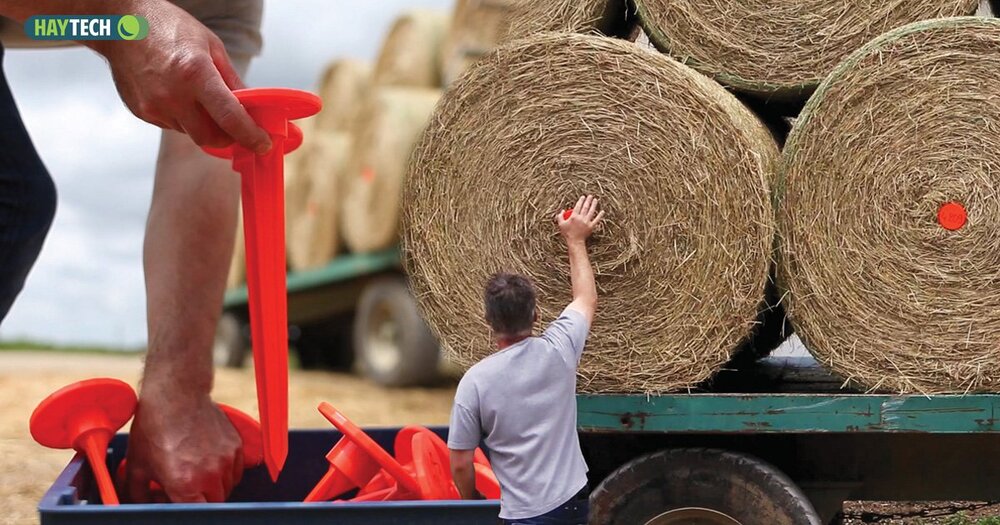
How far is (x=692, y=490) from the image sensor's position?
2.92 meters

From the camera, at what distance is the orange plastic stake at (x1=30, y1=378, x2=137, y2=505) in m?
2.64

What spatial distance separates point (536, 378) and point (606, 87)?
0.90 metres

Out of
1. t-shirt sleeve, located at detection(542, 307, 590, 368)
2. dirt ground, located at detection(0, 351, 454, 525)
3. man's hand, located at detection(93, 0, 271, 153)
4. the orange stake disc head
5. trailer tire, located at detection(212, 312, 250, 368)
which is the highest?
man's hand, located at detection(93, 0, 271, 153)

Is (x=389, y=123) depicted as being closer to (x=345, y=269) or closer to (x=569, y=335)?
(x=345, y=269)

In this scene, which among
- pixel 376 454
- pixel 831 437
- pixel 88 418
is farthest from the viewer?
pixel 831 437

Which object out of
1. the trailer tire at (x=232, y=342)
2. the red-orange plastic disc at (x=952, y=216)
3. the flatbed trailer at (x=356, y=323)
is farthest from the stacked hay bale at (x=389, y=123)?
the red-orange plastic disc at (x=952, y=216)

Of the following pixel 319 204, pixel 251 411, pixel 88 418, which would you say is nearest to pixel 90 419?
pixel 88 418

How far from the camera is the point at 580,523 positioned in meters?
2.59

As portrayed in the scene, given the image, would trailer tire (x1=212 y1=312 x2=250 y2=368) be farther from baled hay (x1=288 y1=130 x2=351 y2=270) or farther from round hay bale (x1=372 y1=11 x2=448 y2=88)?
round hay bale (x1=372 y1=11 x2=448 y2=88)

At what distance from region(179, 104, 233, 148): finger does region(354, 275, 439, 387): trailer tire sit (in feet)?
18.5

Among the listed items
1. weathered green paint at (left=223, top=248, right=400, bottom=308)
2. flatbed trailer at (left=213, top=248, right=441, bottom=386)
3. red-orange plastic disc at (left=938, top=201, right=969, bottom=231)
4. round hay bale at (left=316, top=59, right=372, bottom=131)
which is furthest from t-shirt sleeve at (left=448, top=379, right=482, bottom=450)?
round hay bale at (left=316, top=59, right=372, bottom=131)

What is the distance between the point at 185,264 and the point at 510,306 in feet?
2.79

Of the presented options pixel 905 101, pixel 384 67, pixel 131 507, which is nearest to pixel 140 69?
pixel 131 507

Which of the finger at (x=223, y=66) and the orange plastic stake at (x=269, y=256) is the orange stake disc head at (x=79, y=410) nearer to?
the orange plastic stake at (x=269, y=256)
